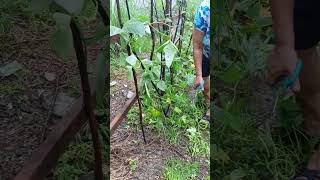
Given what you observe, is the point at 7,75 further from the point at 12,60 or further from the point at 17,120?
the point at 17,120

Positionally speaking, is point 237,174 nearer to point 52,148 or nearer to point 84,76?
point 52,148

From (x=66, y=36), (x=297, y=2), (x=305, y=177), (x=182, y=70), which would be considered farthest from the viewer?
(x=182, y=70)

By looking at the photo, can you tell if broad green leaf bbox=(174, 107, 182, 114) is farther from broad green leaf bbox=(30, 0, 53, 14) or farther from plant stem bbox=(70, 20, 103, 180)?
broad green leaf bbox=(30, 0, 53, 14)

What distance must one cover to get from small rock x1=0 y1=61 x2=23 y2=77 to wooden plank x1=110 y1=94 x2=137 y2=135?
586mm

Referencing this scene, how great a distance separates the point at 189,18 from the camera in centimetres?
313

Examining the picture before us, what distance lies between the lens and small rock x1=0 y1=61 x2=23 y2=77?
2.39 m

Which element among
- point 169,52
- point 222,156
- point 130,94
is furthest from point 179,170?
point 130,94

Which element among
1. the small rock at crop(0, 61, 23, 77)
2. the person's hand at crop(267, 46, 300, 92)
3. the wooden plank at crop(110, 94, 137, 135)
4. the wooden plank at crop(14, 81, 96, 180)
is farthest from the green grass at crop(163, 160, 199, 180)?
the small rock at crop(0, 61, 23, 77)

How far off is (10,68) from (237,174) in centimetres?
125

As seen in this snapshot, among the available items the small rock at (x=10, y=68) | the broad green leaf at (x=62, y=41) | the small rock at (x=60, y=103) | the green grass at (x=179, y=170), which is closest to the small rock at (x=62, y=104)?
the small rock at (x=60, y=103)

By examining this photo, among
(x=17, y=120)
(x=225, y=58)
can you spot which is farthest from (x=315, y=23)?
(x=17, y=120)

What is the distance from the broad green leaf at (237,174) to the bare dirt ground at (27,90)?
801 mm

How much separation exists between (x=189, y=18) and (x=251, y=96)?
2.92 ft

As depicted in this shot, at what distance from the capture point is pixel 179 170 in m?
2.07
